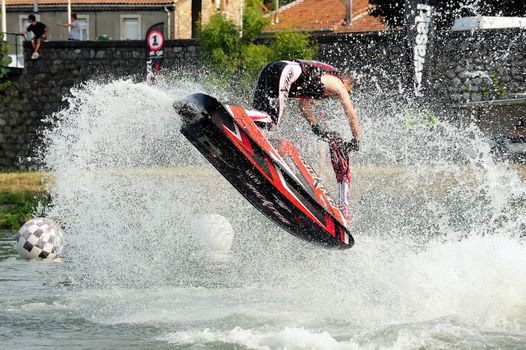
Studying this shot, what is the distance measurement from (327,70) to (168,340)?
3.22 meters

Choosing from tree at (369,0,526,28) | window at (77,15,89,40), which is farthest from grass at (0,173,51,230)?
window at (77,15,89,40)

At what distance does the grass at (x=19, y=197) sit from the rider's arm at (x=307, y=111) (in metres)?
9.59

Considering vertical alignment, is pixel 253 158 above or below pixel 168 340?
above

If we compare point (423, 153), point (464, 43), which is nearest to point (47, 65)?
point (464, 43)

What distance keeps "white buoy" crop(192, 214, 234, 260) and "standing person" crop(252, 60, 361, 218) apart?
3.51 m

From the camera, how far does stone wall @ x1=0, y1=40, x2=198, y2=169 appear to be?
3697cm

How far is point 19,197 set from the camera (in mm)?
22844

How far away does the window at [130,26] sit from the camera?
59219 millimetres

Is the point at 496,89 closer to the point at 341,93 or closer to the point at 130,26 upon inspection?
the point at 341,93

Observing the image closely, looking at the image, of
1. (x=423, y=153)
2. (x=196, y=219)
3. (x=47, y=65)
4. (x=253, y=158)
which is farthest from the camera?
(x=47, y=65)

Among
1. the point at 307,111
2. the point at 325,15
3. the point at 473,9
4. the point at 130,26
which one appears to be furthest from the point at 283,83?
the point at 325,15

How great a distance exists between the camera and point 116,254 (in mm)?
12688

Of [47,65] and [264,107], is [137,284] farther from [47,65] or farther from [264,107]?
[47,65]

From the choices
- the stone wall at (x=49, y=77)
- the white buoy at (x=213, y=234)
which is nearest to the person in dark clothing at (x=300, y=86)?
the white buoy at (x=213, y=234)
